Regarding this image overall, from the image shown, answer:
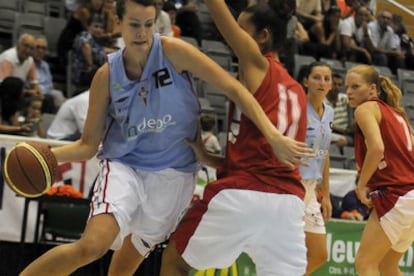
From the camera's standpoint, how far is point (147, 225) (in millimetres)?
4281

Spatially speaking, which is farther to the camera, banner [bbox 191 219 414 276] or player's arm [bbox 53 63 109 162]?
banner [bbox 191 219 414 276]

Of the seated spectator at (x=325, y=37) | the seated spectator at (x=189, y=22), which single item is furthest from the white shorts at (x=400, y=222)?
the seated spectator at (x=325, y=37)

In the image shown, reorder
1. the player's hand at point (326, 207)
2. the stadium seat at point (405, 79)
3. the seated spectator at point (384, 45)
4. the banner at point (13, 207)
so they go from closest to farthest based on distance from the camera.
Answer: the player's hand at point (326, 207) < the banner at point (13, 207) < the stadium seat at point (405, 79) < the seated spectator at point (384, 45)

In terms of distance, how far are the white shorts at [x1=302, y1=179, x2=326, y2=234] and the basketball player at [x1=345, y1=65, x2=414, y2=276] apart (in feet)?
1.19

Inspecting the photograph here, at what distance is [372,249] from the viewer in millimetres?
5664

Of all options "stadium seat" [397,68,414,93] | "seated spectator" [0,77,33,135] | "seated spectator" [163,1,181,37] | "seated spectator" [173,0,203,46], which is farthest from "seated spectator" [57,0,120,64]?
"stadium seat" [397,68,414,93]

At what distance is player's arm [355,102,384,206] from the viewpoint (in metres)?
5.51

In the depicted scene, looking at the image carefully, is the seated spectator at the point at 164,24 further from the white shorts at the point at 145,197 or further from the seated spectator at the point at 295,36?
the white shorts at the point at 145,197

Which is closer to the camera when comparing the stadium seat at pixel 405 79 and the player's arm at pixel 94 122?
the player's arm at pixel 94 122

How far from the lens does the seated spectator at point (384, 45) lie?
1389 cm

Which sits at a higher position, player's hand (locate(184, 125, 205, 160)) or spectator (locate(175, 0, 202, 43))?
player's hand (locate(184, 125, 205, 160))

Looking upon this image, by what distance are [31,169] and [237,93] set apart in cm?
107

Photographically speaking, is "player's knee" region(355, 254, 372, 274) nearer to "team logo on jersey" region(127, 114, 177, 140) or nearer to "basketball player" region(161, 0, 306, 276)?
"basketball player" region(161, 0, 306, 276)

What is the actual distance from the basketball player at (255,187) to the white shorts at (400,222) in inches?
68.2
